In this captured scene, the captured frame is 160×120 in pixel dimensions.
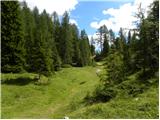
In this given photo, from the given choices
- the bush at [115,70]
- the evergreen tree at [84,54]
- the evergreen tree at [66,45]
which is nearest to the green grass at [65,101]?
the bush at [115,70]

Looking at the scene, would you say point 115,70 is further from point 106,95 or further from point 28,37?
point 28,37

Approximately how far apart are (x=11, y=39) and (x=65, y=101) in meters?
15.7

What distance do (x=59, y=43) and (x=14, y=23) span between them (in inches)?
1287

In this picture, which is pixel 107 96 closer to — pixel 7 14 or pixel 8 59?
pixel 8 59

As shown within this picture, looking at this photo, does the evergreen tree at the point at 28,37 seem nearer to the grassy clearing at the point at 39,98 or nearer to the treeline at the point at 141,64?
the grassy clearing at the point at 39,98

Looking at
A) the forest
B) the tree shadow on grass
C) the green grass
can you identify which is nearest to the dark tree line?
the forest

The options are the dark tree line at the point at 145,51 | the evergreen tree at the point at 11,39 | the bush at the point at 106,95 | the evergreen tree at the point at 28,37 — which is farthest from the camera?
the evergreen tree at the point at 28,37

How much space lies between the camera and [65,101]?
41.4 meters

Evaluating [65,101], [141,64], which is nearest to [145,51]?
[141,64]

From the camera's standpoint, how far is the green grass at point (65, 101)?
21750mm

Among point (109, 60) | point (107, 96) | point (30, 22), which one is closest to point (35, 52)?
point (109, 60)

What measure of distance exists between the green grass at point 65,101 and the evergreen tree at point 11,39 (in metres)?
2.17

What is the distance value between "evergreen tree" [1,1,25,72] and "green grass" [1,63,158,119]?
7.13ft

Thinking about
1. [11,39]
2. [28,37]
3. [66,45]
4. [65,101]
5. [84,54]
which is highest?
[28,37]
